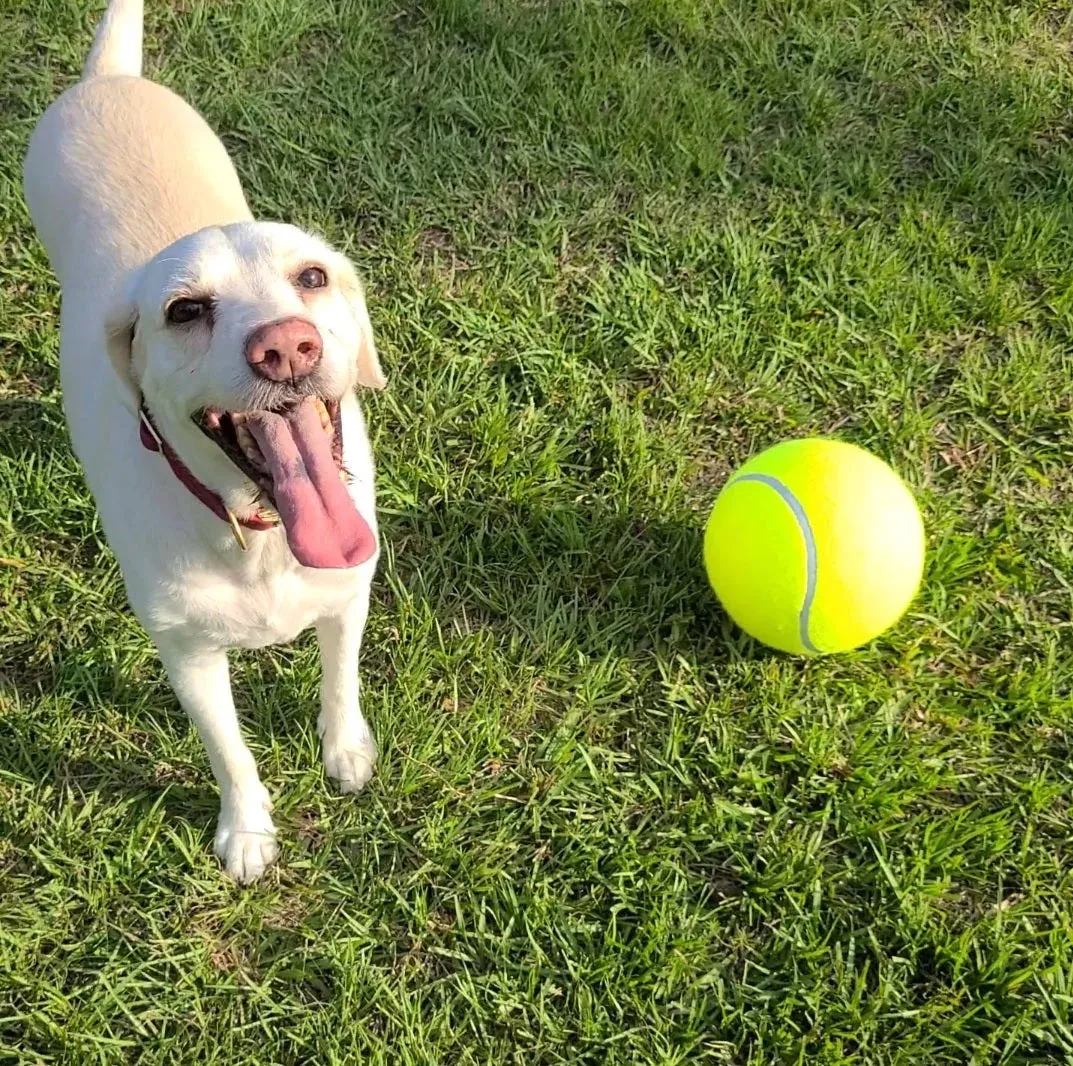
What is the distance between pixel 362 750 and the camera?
9.46 ft

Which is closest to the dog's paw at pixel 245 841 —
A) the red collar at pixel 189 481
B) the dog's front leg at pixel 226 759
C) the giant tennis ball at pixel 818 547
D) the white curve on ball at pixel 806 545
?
the dog's front leg at pixel 226 759

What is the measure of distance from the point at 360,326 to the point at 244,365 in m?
0.51

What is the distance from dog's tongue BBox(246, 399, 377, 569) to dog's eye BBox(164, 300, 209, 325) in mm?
227

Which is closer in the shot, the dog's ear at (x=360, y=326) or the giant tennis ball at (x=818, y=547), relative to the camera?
the dog's ear at (x=360, y=326)

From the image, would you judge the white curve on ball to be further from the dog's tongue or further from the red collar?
the red collar

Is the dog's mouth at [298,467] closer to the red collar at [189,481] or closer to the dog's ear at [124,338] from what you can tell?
the red collar at [189,481]

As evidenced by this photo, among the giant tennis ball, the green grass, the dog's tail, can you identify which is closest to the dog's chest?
the green grass

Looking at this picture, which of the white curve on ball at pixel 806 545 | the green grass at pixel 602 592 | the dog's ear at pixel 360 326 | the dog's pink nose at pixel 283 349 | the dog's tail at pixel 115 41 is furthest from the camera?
the dog's tail at pixel 115 41

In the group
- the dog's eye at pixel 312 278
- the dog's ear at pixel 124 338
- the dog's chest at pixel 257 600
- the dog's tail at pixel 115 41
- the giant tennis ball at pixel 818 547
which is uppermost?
the dog's tail at pixel 115 41

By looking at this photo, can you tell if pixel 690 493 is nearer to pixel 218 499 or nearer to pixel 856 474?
pixel 856 474

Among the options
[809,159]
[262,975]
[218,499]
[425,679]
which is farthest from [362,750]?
[809,159]

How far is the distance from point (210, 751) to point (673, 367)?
6.71ft

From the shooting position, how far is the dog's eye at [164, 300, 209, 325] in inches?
78.9

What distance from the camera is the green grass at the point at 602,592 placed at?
2572mm
